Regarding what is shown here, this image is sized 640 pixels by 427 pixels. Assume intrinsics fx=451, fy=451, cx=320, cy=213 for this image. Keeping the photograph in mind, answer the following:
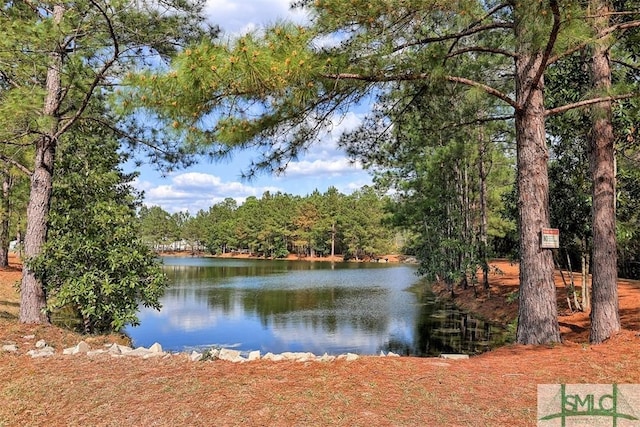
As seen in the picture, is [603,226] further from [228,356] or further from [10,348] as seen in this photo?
[10,348]

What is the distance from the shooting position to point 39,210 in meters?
6.87

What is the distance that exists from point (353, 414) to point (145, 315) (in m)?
11.8

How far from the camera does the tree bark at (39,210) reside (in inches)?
267

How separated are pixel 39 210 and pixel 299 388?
559 cm

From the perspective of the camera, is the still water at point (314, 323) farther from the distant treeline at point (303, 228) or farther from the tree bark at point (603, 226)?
the distant treeline at point (303, 228)

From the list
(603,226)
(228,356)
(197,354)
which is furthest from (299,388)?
(603,226)

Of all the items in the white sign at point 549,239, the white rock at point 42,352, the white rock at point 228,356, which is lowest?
the white rock at point 42,352

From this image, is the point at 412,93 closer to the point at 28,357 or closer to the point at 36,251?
the point at 28,357

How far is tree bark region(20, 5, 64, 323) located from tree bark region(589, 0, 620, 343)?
7543 millimetres

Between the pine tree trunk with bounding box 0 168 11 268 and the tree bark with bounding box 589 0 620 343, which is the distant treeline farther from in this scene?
the tree bark with bounding box 589 0 620 343

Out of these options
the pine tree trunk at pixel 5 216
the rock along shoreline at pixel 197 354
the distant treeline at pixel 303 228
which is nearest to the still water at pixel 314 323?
the rock along shoreline at pixel 197 354

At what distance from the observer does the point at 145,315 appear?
43.5 ft

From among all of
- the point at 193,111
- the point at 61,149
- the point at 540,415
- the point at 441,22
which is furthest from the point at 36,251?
the point at 540,415

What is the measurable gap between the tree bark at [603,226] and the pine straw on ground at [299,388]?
90cm
